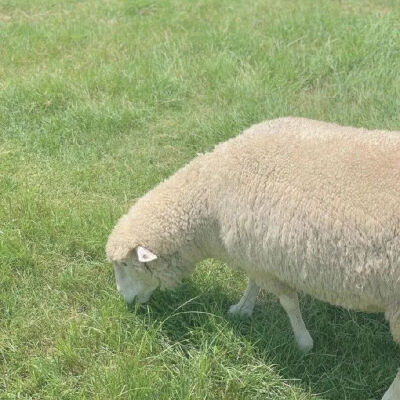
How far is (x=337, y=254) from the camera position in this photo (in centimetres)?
241

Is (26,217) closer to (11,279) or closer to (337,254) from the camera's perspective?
(11,279)

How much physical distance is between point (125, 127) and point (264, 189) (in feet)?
8.70

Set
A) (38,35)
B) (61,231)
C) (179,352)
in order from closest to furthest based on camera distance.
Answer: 1. (179,352)
2. (61,231)
3. (38,35)

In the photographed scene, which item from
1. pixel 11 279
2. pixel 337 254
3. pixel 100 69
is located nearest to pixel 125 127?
pixel 100 69

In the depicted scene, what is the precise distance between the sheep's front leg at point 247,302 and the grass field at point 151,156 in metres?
0.06

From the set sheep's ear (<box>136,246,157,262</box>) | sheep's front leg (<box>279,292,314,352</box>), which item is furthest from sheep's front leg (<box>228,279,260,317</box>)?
sheep's ear (<box>136,246,157,262</box>)

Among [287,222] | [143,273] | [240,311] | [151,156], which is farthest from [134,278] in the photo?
[151,156]

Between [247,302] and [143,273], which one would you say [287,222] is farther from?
[143,273]

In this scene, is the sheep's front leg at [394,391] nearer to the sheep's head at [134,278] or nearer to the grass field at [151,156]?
the grass field at [151,156]

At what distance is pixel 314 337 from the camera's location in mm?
3057

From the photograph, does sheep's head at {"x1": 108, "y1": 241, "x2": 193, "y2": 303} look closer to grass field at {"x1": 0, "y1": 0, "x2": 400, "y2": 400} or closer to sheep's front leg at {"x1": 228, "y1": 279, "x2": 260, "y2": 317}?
grass field at {"x1": 0, "y1": 0, "x2": 400, "y2": 400}

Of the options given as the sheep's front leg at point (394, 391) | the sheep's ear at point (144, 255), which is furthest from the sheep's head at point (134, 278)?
the sheep's front leg at point (394, 391)

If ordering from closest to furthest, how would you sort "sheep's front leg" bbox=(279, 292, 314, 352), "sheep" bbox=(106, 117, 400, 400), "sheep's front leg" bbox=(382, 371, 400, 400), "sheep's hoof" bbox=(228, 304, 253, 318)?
"sheep" bbox=(106, 117, 400, 400), "sheep's front leg" bbox=(382, 371, 400, 400), "sheep's front leg" bbox=(279, 292, 314, 352), "sheep's hoof" bbox=(228, 304, 253, 318)

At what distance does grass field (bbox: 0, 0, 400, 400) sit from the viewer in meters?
2.82
